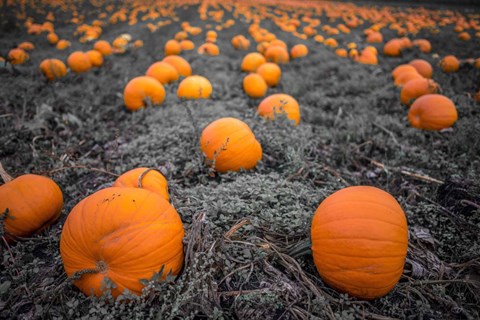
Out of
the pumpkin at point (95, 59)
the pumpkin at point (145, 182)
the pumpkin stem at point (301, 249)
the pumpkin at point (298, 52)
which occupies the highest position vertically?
the pumpkin at point (145, 182)

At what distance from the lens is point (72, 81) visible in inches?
253

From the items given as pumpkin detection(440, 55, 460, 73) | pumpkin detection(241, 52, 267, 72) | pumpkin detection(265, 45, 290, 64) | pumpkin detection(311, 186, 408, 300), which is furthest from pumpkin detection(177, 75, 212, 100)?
pumpkin detection(440, 55, 460, 73)

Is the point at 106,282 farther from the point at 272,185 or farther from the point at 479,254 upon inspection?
the point at 479,254

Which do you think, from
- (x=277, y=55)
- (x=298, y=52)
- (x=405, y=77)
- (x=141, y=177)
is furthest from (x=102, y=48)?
(x=405, y=77)

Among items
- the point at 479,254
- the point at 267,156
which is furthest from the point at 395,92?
the point at 479,254

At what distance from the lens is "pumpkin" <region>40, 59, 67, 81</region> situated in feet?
19.8

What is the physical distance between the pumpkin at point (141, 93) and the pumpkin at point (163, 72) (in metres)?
0.93

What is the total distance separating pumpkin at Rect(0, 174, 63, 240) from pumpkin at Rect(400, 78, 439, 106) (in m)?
5.50

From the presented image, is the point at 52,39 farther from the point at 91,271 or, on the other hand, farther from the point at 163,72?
the point at 91,271

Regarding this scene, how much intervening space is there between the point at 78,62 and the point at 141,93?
2967 mm

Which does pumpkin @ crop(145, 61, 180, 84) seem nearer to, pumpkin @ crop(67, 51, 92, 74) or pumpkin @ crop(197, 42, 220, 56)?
pumpkin @ crop(67, 51, 92, 74)

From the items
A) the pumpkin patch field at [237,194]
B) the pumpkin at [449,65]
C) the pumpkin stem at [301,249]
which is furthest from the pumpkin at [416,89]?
the pumpkin stem at [301,249]

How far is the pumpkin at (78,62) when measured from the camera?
6727 mm

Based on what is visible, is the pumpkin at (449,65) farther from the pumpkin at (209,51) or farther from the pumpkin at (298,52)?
the pumpkin at (209,51)
